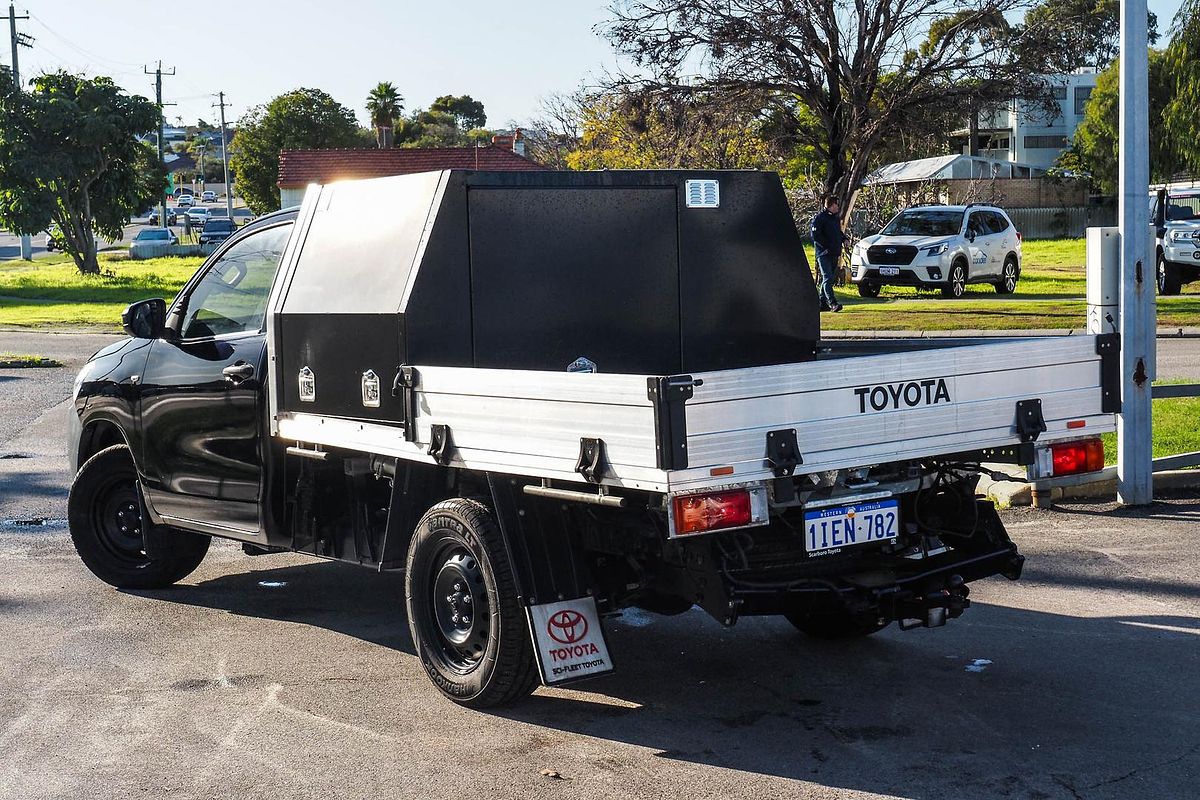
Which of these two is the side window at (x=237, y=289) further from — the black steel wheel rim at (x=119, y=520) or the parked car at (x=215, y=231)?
the parked car at (x=215, y=231)

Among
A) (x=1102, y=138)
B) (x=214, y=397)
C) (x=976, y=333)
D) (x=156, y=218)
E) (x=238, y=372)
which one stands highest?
(x=156, y=218)

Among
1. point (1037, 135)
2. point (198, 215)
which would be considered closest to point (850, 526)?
point (1037, 135)

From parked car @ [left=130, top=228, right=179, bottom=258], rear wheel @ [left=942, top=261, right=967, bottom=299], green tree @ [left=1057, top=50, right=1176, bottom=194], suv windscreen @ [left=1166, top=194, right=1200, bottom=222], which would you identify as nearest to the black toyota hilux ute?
rear wheel @ [left=942, top=261, right=967, bottom=299]

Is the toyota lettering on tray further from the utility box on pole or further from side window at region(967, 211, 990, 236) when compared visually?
side window at region(967, 211, 990, 236)

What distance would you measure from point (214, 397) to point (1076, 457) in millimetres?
4269

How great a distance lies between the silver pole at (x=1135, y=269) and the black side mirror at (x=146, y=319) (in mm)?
6147

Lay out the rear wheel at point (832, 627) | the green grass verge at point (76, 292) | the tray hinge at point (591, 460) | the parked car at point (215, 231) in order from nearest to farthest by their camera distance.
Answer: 1. the tray hinge at point (591, 460)
2. the rear wheel at point (832, 627)
3. the green grass verge at point (76, 292)
4. the parked car at point (215, 231)

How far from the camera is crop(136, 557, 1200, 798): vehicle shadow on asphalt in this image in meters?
5.01

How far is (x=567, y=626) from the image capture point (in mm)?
5551

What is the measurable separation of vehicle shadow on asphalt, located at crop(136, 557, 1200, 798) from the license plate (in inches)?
28.5

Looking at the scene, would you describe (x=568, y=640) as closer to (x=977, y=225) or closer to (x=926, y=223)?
(x=926, y=223)

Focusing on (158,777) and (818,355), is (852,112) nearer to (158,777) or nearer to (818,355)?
(818,355)

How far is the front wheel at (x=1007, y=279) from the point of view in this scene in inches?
1148

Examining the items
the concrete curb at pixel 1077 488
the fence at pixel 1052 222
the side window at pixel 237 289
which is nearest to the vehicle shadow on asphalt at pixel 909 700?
the side window at pixel 237 289
